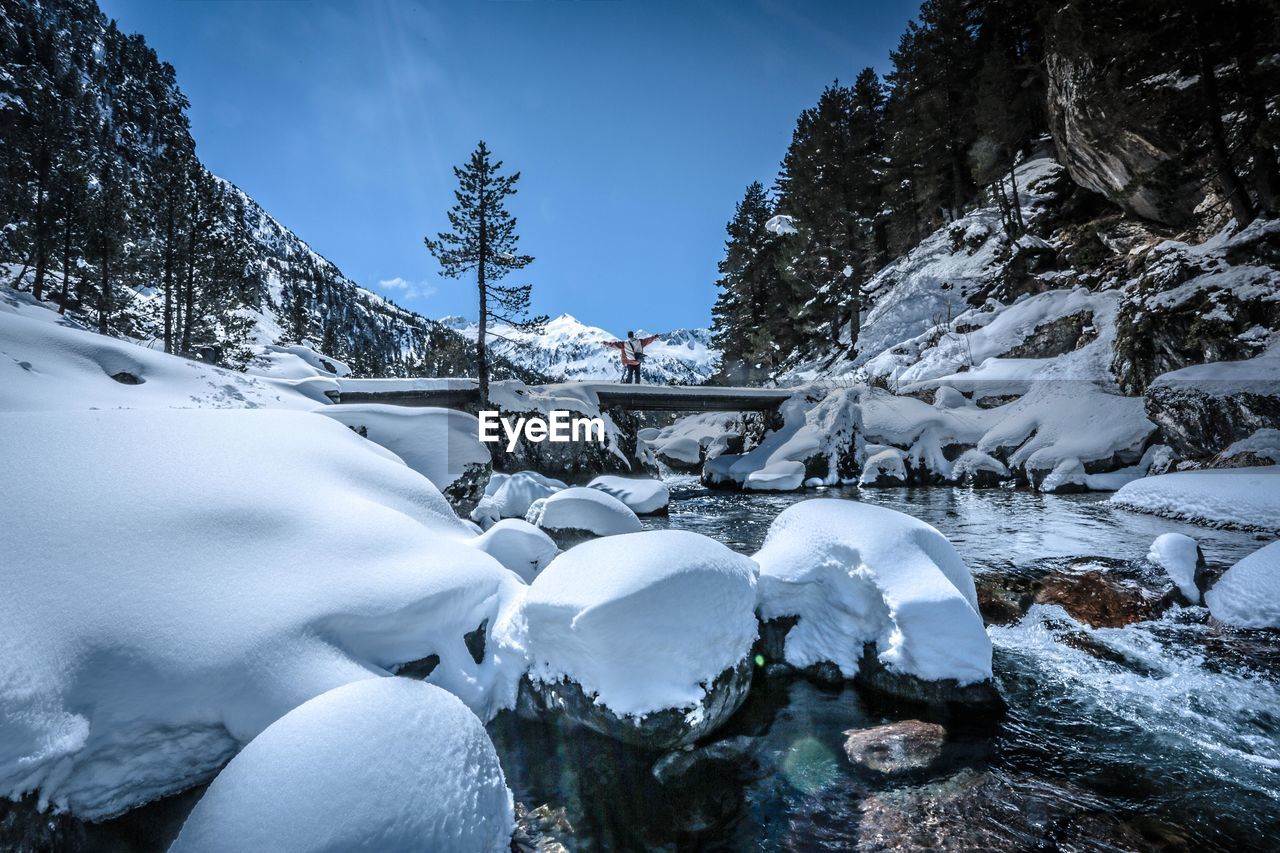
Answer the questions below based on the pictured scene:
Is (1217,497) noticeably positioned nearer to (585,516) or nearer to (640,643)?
(585,516)

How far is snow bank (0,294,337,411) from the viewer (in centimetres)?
702

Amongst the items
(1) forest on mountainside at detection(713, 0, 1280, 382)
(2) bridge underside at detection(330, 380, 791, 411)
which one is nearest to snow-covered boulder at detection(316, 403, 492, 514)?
(2) bridge underside at detection(330, 380, 791, 411)

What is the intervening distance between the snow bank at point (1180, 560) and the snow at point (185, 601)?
312 inches

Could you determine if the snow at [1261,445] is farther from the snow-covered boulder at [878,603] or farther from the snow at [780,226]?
the snow at [780,226]

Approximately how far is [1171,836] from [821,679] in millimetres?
2294

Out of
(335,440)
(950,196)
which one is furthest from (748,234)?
(335,440)

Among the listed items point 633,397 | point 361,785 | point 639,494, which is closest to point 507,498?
point 639,494

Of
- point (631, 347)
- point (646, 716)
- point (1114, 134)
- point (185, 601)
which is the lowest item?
point (646, 716)

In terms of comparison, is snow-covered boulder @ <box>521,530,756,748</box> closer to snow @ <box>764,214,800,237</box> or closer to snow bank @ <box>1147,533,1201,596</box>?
snow bank @ <box>1147,533,1201,596</box>

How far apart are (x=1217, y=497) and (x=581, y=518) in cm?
1194

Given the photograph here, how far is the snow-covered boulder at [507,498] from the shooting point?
10641 mm

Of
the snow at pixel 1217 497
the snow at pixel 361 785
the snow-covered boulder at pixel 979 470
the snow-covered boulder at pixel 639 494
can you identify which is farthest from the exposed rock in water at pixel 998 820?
the snow-covered boulder at pixel 979 470

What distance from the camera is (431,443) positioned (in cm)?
1116

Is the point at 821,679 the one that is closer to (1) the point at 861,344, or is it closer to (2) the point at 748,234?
(1) the point at 861,344
